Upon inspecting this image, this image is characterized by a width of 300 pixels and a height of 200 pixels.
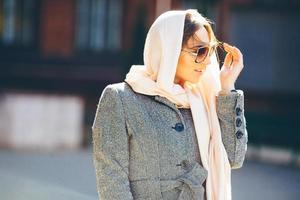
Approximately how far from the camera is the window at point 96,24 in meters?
22.5

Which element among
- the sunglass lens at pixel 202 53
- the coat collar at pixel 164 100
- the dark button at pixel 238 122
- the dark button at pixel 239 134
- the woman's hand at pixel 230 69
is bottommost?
the dark button at pixel 239 134

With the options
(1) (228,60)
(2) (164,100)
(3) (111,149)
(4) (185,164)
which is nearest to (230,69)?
(1) (228,60)

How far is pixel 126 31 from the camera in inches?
880

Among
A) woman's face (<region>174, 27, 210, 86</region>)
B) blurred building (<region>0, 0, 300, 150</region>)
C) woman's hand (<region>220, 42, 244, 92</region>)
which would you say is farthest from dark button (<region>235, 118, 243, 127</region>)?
blurred building (<region>0, 0, 300, 150</region>)

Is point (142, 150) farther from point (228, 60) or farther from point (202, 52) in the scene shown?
point (228, 60)

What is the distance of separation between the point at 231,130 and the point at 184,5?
1857cm

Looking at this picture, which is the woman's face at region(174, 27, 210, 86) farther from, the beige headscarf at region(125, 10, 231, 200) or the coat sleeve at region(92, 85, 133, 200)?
the coat sleeve at region(92, 85, 133, 200)

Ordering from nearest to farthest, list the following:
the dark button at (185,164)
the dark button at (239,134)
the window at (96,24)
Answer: the dark button at (185,164) < the dark button at (239,134) < the window at (96,24)

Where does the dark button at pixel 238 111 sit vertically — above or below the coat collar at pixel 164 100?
below

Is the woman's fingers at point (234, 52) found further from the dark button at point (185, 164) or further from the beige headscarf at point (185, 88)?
the dark button at point (185, 164)

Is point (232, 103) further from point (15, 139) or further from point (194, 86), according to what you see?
point (15, 139)

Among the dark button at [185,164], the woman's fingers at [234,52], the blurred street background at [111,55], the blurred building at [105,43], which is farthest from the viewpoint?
the blurred building at [105,43]

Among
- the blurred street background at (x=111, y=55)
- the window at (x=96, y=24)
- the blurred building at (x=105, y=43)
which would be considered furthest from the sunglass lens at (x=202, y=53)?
the window at (x=96, y=24)

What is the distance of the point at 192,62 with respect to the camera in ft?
10.5
